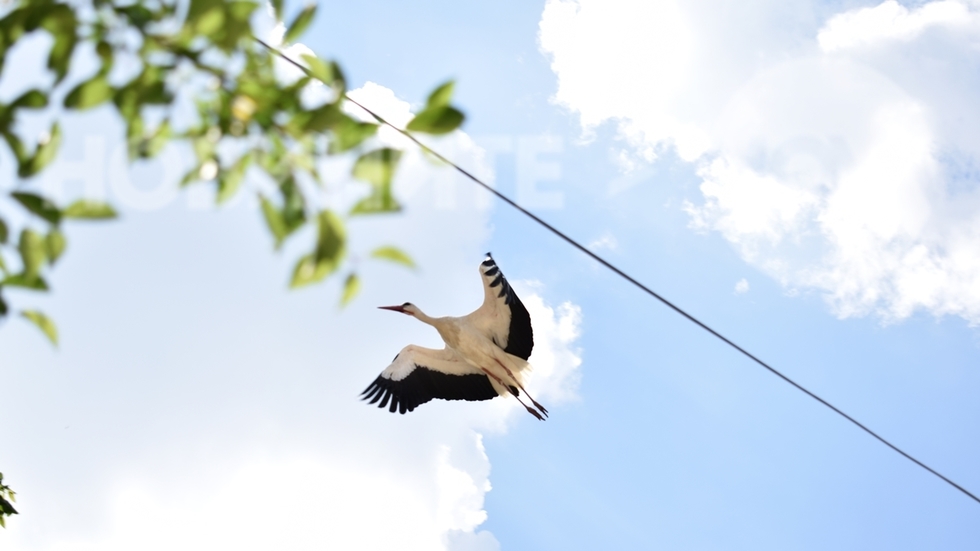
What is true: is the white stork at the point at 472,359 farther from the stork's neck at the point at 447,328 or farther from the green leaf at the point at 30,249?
the green leaf at the point at 30,249

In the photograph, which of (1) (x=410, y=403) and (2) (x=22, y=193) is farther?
(1) (x=410, y=403)

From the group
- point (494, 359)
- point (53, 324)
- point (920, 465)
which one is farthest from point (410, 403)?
point (53, 324)

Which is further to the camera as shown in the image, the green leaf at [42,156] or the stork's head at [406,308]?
the stork's head at [406,308]

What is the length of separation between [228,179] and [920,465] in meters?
4.80

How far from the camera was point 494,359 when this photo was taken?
9.91 m

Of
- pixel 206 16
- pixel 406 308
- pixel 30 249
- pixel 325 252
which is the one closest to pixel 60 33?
pixel 206 16

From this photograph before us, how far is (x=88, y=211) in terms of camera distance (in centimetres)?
127

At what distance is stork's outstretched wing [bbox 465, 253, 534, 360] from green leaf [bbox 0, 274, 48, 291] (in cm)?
800

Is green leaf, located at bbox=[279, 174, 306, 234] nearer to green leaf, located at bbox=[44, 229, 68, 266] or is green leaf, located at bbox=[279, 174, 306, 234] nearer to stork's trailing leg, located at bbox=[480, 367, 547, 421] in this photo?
green leaf, located at bbox=[44, 229, 68, 266]

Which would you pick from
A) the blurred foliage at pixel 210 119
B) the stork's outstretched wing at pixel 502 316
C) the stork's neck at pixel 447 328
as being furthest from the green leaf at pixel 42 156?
the stork's neck at pixel 447 328

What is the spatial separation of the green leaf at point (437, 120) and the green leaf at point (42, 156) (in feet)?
1.77

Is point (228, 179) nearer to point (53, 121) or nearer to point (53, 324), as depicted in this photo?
point (53, 121)

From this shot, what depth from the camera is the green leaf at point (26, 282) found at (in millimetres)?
1324

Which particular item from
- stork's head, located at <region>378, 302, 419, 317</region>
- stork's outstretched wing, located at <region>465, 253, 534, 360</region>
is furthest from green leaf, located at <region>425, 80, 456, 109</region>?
stork's head, located at <region>378, 302, 419, 317</region>
